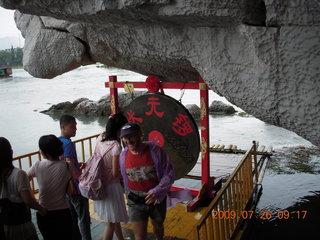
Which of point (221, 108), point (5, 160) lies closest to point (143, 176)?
point (5, 160)

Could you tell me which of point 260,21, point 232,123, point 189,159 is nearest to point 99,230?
point 189,159

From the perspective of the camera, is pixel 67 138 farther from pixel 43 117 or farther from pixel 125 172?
pixel 43 117

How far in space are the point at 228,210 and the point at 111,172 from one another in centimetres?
131

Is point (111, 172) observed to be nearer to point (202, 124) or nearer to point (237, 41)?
point (237, 41)

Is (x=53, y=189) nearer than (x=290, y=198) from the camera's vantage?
Yes

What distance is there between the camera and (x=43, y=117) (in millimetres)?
14875

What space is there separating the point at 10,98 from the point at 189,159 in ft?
63.2

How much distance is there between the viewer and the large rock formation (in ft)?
6.06

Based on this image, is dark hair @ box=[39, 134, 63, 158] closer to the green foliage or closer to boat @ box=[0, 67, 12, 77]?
boat @ box=[0, 67, 12, 77]

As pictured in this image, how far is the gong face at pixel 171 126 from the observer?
3855 mm

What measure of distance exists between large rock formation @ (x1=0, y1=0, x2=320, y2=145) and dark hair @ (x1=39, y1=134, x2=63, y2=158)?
0.97 meters

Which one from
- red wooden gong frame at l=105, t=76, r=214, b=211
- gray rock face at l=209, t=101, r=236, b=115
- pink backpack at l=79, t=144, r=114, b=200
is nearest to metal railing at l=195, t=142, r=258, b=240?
red wooden gong frame at l=105, t=76, r=214, b=211

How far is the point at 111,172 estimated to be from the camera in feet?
8.63

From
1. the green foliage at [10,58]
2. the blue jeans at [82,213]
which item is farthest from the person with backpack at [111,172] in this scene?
the green foliage at [10,58]
